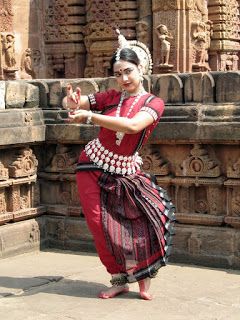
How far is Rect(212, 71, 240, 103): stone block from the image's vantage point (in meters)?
6.68

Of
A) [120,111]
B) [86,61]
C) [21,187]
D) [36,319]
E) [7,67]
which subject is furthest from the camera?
[86,61]

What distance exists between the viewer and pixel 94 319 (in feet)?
17.3

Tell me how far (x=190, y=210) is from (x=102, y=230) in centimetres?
148

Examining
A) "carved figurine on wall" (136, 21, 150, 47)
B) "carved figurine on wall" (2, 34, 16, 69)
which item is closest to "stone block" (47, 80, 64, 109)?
"carved figurine on wall" (2, 34, 16, 69)

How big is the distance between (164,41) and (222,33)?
2.18m

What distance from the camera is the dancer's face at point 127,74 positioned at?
5.70 metres

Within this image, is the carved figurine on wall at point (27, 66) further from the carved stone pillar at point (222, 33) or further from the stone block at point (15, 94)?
the stone block at point (15, 94)

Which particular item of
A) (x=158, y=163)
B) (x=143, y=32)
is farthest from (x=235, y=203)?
(x=143, y=32)

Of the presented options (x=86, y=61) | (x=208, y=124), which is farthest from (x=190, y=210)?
(x=86, y=61)

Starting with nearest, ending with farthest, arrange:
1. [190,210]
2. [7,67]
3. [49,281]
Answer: [49,281]
[190,210]
[7,67]

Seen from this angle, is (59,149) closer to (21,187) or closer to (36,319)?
(21,187)

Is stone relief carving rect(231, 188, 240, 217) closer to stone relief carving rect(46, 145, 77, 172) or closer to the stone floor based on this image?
the stone floor

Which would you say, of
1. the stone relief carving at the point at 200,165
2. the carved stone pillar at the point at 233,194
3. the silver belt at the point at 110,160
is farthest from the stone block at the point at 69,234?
the silver belt at the point at 110,160

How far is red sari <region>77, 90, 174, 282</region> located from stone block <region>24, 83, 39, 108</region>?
1799 millimetres
